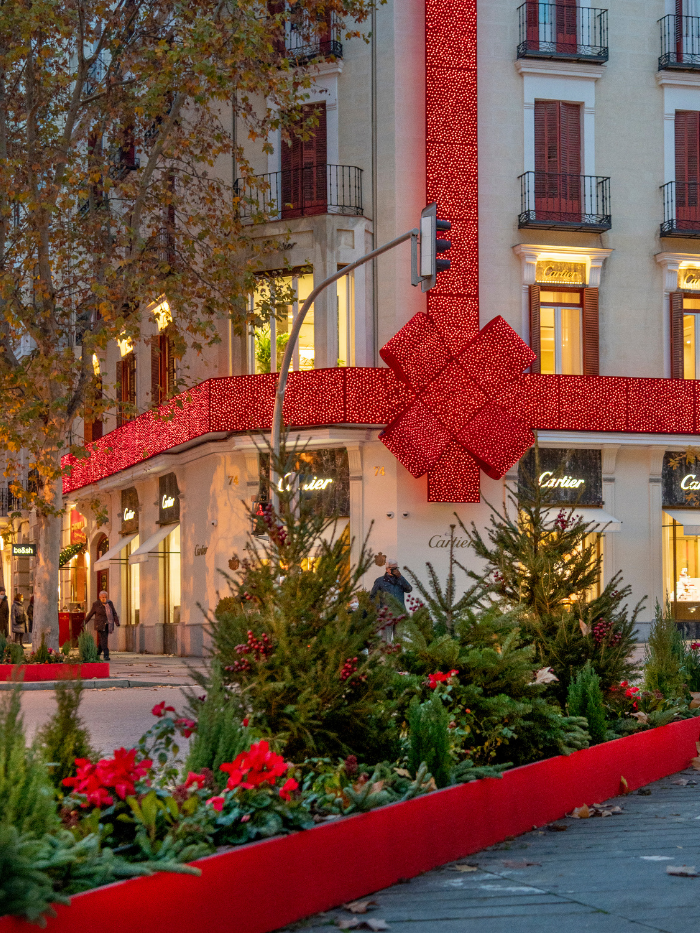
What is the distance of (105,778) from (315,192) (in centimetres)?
2678

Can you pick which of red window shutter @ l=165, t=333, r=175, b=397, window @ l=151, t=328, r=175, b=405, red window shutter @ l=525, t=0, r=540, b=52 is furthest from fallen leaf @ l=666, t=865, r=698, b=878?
window @ l=151, t=328, r=175, b=405

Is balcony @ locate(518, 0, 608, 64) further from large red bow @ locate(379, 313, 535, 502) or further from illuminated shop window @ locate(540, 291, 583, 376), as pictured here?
large red bow @ locate(379, 313, 535, 502)

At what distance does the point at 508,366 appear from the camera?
102 feet

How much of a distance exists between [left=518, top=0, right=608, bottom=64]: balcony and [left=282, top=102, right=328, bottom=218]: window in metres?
5.26

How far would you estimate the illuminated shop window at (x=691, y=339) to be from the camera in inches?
1298

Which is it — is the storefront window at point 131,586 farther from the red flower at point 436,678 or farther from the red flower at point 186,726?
the red flower at point 186,726

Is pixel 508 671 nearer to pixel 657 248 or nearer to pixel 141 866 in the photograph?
pixel 141 866

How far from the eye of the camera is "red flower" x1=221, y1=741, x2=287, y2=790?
6.11m

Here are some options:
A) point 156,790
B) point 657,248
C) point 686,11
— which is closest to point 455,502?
point 657,248

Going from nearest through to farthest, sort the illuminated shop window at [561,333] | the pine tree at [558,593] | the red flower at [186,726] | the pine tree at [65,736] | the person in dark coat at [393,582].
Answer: the pine tree at [65,736] < the red flower at [186,726] < the pine tree at [558,593] < the person in dark coat at [393,582] < the illuminated shop window at [561,333]

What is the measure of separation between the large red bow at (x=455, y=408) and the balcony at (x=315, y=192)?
333 cm

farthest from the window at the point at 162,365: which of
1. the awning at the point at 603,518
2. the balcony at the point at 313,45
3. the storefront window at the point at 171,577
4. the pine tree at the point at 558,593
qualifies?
the pine tree at the point at 558,593

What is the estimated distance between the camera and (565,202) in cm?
3212

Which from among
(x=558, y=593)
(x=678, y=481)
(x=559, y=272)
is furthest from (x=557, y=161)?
(x=558, y=593)
